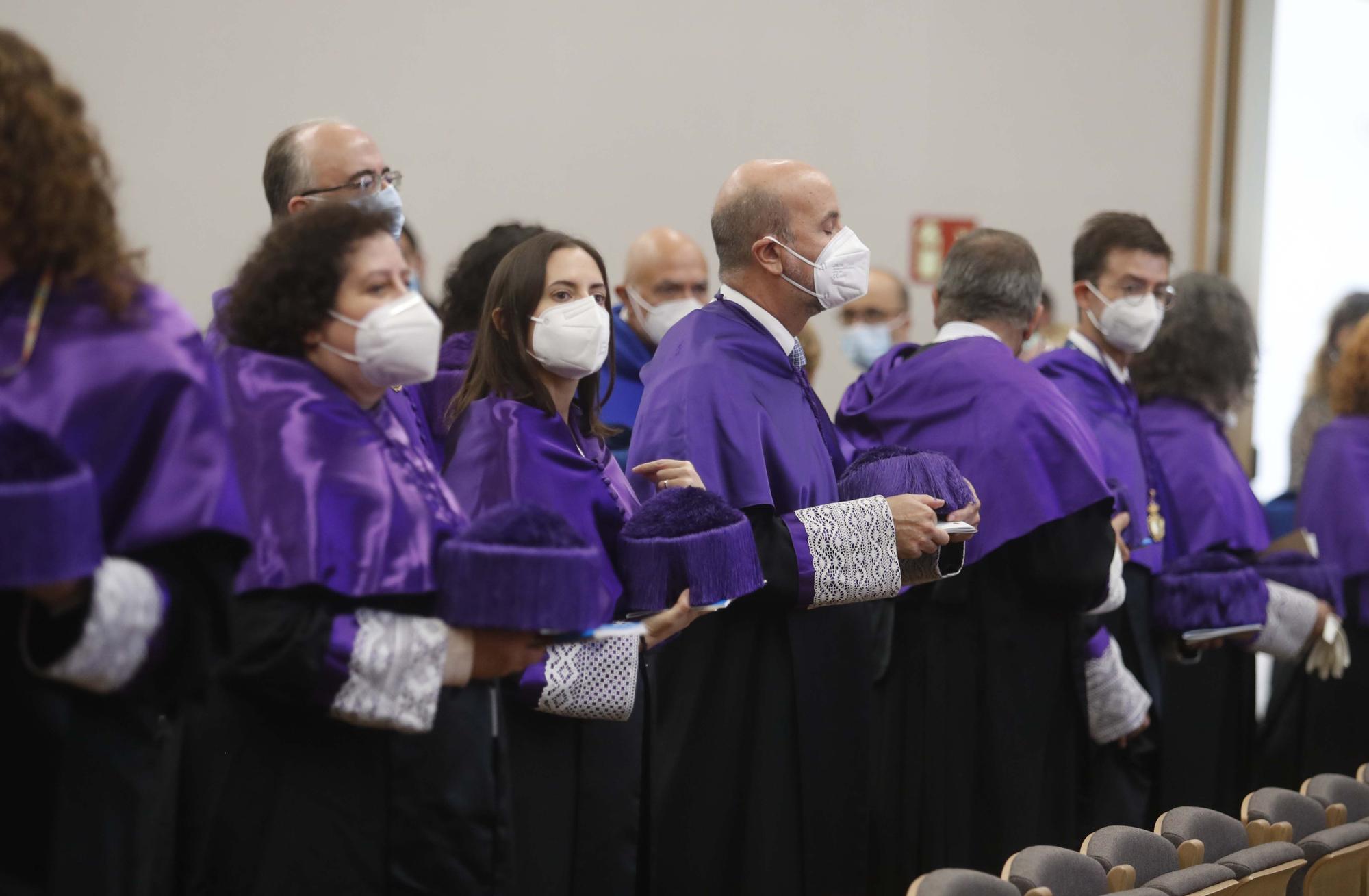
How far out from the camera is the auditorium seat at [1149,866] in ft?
9.16

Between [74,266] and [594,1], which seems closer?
[74,266]

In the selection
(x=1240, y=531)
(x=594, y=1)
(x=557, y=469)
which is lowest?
(x=1240, y=531)

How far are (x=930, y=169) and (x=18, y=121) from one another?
6.16 m

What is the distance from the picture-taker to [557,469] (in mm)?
2848

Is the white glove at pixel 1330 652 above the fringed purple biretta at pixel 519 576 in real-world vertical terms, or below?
below

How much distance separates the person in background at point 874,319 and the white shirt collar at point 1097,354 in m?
1.99

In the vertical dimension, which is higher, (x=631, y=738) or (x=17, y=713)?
(x=17, y=713)

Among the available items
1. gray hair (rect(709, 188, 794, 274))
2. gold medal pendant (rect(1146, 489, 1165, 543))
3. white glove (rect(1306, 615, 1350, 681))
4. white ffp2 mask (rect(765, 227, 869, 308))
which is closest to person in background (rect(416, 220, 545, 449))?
gray hair (rect(709, 188, 794, 274))

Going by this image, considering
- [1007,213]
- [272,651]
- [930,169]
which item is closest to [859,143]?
[930,169]

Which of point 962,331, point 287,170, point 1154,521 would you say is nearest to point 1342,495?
point 1154,521

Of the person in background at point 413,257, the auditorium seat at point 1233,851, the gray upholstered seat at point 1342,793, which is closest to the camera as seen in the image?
the auditorium seat at point 1233,851

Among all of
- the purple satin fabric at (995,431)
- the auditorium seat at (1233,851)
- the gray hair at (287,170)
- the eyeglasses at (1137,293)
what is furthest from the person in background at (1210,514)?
the gray hair at (287,170)

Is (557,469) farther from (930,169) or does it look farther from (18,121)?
(930,169)

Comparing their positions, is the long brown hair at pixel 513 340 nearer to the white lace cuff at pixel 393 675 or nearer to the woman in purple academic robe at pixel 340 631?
the woman in purple academic robe at pixel 340 631
